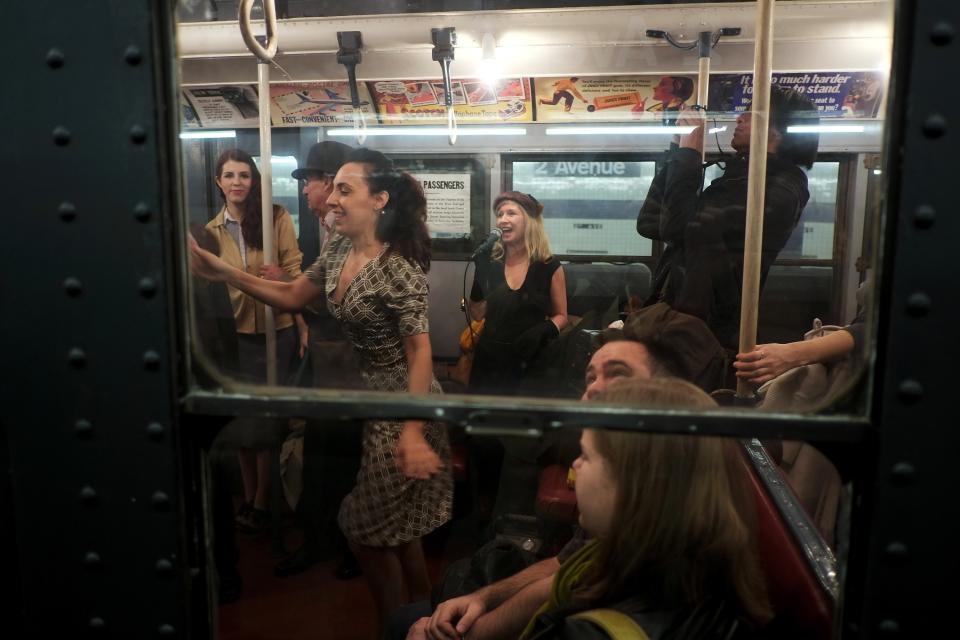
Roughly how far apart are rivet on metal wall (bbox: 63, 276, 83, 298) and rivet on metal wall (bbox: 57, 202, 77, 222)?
3.2 inches

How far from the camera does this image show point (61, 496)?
3.17 feet

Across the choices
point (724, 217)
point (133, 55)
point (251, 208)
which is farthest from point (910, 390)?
point (251, 208)

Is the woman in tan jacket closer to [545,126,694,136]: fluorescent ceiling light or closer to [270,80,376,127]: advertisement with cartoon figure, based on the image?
[270,80,376,127]: advertisement with cartoon figure

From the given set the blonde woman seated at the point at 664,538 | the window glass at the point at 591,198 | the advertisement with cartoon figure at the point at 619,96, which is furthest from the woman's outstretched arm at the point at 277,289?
the advertisement with cartoon figure at the point at 619,96

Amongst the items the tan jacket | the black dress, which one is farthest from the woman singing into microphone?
the tan jacket

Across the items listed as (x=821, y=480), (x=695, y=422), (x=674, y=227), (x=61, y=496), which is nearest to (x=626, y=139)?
(x=674, y=227)

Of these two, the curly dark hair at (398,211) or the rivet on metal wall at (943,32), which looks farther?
the curly dark hair at (398,211)

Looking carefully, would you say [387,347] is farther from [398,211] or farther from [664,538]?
[664,538]

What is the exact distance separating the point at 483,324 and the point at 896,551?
1.68 meters

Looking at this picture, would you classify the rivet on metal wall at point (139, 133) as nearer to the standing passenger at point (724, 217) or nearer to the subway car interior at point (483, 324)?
the subway car interior at point (483, 324)

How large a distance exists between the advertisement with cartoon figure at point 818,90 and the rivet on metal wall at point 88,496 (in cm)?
238

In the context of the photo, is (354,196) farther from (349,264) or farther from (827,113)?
(827,113)

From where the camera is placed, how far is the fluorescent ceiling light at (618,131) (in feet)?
8.73

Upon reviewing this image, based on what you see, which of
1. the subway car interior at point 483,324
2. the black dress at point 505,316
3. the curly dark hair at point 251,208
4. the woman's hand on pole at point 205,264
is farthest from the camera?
the curly dark hair at point 251,208
